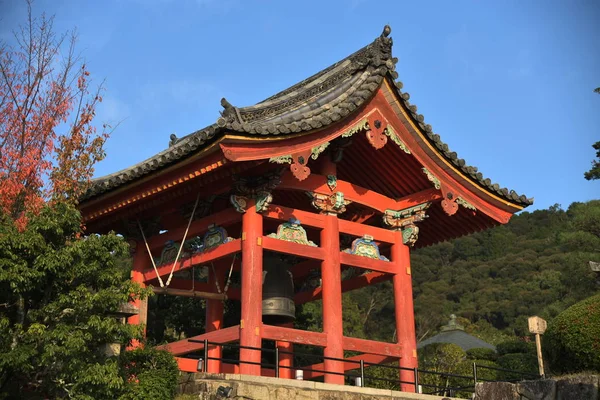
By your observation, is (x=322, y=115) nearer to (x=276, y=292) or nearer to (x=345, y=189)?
(x=345, y=189)

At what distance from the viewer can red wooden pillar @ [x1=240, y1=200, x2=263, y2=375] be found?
12.7 meters

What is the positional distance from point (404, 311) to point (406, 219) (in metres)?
2.13

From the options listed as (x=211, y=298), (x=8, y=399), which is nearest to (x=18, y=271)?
(x=8, y=399)

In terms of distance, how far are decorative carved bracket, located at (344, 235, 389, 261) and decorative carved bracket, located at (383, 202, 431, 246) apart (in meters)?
0.84

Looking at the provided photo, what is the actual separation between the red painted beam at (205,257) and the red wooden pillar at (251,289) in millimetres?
340

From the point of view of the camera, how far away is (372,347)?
47.3 ft

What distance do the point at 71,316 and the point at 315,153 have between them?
575cm

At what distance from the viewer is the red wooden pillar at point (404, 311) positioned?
14930 mm

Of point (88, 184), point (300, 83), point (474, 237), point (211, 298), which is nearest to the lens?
point (88, 184)

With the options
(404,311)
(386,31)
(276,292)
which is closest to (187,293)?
(276,292)

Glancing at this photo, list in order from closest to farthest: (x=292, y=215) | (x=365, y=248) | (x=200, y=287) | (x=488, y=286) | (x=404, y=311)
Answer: (x=292, y=215)
(x=404, y=311)
(x=365, y=248)
(x=200, y=287)
(x=488, y=286)

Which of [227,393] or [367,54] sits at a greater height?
[367,54]

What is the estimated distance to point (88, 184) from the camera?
13.8 metres

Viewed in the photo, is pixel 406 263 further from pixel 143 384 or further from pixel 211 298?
pixel 143 384
